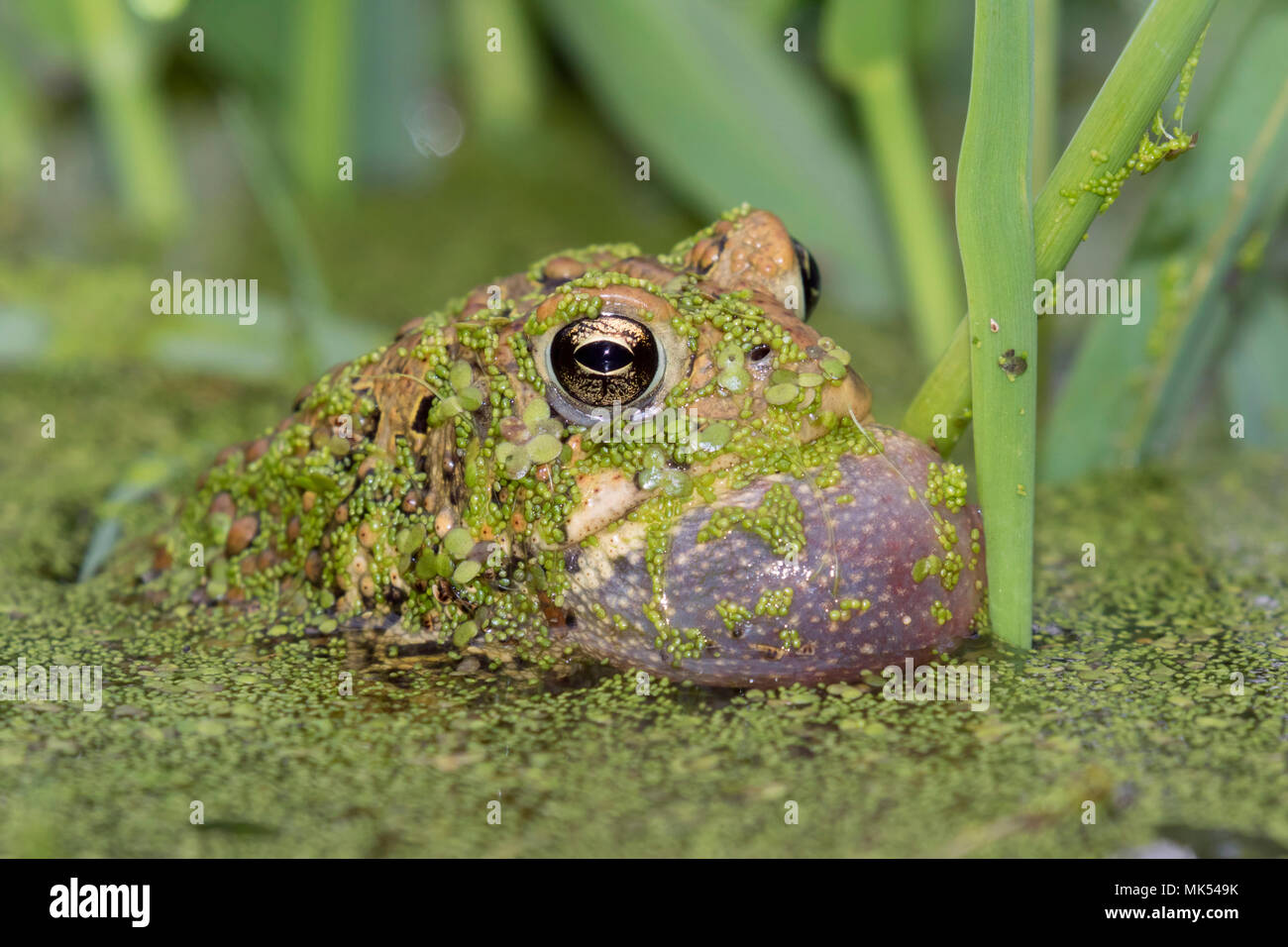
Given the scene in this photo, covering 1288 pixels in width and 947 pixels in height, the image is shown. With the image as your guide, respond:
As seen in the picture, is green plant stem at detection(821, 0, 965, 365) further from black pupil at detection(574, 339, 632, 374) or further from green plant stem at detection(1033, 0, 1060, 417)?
black pupil at detection(574, 339, 632, 374)

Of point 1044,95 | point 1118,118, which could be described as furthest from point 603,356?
point 1044,95

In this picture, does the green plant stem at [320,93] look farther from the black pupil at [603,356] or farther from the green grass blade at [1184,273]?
the black pupil at [603,356]

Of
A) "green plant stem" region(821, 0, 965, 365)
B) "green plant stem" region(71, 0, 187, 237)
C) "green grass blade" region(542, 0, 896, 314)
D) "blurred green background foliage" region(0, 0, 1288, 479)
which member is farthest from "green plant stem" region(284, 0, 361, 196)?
"green plant stem" region(821, 0, 965, 365)


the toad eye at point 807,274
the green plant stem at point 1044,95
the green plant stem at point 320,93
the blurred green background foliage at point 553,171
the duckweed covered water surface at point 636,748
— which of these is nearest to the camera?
the duckweed covered water surface at point 636,748

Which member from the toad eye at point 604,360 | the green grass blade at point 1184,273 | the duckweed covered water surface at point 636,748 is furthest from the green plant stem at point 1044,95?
the toad eye at point 604,360

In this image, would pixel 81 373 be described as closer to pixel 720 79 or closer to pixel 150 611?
pixel 150 611

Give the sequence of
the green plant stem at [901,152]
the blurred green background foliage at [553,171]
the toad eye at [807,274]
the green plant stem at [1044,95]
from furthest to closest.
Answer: the green plant stem at [901,152] < the green plant stem at [1044,95] < the blurred green background foliage at [553,171] < the toad eye at [807,274]
